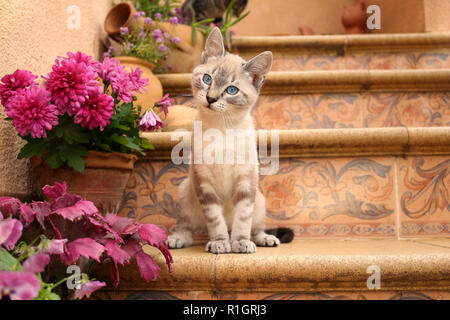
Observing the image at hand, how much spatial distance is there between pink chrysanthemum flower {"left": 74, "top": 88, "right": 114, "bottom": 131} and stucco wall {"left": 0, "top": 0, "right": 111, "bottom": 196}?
11.1 inches

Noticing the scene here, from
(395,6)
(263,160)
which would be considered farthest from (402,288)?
(395,6)

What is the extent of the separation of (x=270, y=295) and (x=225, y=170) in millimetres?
453

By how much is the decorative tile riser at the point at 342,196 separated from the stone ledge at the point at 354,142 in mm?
31

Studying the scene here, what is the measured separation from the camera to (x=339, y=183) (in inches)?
55.7

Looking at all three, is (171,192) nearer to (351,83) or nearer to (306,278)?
(306,278)

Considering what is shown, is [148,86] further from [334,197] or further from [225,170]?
[334,197]

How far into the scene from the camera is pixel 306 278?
3.08ft

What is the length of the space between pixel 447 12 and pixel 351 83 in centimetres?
124

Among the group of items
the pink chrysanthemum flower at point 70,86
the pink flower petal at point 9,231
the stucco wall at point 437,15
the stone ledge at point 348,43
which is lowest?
the pink flower petal at point 9,231

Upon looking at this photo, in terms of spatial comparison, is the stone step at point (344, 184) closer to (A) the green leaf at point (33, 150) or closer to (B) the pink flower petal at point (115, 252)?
(A) the green leaf at point (33, 150)

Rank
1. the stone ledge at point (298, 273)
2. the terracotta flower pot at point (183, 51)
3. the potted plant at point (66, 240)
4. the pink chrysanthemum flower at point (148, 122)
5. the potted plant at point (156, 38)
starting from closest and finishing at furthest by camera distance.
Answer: the potted plant at point (66, 240)
the stone ledge at point (298, 273)
the pink chrysanthemum flower at point (148, 122)
the potted plant at point (156, 38)
the terracotta flower pot at point (183, 51)

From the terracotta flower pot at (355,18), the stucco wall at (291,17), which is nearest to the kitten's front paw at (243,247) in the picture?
the terracotta flower pot at (355,18)

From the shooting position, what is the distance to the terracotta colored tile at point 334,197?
1386 millimetres

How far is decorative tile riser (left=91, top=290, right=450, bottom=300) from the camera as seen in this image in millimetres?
952
